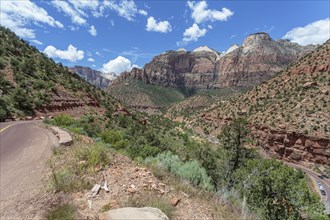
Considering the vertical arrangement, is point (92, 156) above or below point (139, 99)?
above

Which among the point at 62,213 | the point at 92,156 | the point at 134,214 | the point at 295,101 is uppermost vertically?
the point at 295,101

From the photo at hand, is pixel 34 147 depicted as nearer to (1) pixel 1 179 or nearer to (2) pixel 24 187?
(1) pixel 1 179

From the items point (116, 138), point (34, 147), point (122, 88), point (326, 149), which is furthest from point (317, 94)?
point (122, 88)

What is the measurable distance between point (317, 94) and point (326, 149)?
50.0 feet

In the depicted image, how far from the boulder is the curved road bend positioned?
157 centimetres

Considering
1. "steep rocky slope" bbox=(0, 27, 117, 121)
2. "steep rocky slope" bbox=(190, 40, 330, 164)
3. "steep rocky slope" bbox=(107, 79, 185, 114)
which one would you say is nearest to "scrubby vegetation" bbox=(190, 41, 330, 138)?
"steep rocky slope" bbox=(190, 40, 330, 164)

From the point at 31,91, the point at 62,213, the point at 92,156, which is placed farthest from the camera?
the point at 31,91

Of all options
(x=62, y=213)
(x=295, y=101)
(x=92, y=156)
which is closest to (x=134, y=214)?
(x=62, y=213)

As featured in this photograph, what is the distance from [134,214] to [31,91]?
2833cm

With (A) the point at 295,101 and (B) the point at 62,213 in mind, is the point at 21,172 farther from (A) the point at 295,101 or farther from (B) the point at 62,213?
(A) the point at 295,101

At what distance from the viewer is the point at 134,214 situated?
3.97m

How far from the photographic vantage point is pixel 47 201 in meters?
4.77

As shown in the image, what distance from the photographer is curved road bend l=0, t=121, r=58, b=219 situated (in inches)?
191

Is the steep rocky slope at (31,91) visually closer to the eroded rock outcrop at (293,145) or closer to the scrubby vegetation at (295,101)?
the eroded rock outcrop at (293,145)
